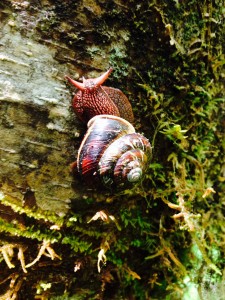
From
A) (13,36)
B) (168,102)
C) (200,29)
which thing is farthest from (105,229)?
(200,29)

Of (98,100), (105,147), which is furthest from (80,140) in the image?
(98,100)

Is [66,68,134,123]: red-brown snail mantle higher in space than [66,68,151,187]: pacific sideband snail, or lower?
higher

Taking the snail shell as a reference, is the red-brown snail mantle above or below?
above

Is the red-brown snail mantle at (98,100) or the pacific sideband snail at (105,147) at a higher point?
the red-brown snail mantle at (98,100)

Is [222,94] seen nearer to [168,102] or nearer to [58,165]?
[168,102]

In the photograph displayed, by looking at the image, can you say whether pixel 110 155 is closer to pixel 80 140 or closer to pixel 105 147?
pixel 105 147
